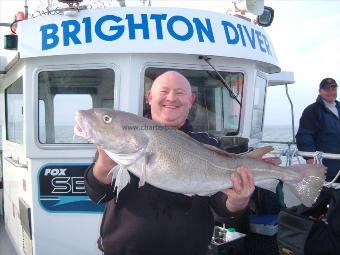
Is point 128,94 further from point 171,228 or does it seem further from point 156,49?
point 171,228

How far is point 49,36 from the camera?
399cm

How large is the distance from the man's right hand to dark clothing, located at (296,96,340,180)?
3752 mm

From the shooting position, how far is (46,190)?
161 inches

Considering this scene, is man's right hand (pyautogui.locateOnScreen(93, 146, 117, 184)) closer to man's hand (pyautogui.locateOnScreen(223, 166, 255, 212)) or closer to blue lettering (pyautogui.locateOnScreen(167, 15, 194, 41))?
man's hand (pyautogui.locateOnScreen(223, 166, 255, 212))

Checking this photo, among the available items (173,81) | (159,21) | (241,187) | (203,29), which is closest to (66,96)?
(159,21)

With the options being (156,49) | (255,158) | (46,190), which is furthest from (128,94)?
(255,158)

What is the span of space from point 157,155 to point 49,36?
90.2 inches

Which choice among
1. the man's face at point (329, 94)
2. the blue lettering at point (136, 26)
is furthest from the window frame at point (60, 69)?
the man's face at point (329, 94)

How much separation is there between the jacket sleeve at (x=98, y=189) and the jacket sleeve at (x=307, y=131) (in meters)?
3.68

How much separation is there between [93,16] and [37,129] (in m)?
1.25

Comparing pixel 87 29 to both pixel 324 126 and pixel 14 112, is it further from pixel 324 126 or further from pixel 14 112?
pixel 324 126

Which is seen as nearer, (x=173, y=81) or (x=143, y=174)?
(x=143, y=174)

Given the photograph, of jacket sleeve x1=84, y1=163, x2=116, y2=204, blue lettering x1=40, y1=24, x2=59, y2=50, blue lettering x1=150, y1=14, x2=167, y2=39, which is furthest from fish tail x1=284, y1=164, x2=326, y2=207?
blue lettering x1=40, y1=24, x2=59, y2=50

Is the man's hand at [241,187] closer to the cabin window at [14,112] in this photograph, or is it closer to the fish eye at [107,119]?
the fish eye at [107,119]
